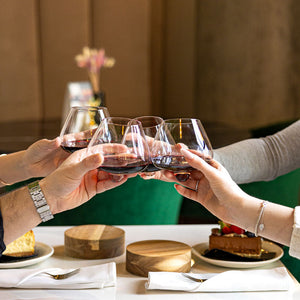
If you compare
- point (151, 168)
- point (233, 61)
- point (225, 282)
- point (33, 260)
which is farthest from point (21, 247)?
point (233, 61)

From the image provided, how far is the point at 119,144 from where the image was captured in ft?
3.47

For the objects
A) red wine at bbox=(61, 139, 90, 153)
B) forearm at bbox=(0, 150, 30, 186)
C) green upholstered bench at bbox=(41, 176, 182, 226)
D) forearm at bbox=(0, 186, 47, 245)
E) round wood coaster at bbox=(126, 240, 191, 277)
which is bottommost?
green upholstered bench at bbox=(41, 176, 182, 226)

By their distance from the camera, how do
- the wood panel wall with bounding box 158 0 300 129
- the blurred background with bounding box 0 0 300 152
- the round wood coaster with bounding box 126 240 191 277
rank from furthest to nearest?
1. the blurred background with bounding box 0 0 300 152
2. the wood panel wall with bounding box 158 0 300 129
3. the round wood coaster with bounding box 126 240 191 277

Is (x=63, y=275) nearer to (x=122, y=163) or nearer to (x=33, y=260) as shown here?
(x=33, y=260)

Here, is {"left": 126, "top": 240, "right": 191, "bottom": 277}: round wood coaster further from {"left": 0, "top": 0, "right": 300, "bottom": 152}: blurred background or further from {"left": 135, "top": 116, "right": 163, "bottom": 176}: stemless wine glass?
{"left": 0, "top": 0, "right": 300, "bottom": 152}: blurred background

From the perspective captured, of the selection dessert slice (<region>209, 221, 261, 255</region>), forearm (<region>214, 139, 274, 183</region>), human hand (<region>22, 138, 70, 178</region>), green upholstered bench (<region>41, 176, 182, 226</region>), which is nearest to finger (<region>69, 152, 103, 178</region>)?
human hand (<region>22, 138, 70, 178</region>)

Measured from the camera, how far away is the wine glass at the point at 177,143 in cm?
110

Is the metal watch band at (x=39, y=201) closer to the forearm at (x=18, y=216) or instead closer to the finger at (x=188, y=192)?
the forearm at (x=18, y=216)

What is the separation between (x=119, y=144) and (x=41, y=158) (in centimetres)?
41

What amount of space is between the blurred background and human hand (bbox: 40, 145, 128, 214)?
129 inches

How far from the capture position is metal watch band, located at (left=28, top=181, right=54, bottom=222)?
3.65 ft

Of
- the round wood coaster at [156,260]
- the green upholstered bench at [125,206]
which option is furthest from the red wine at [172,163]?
the green upholstered bench at [125,206]

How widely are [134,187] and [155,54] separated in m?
3.95

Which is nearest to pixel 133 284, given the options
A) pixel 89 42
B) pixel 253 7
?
pixel 253 7
